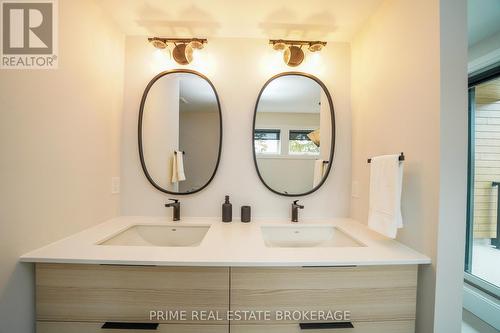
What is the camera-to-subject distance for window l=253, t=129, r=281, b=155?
1624mm

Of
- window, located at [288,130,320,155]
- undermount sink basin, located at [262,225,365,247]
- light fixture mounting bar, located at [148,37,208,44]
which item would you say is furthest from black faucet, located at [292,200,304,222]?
light fixture mounting bar, located at [148,37,208,44]

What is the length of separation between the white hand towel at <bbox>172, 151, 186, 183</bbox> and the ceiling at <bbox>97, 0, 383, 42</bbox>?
3.04 ft

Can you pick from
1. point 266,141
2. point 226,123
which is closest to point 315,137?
point 266,141

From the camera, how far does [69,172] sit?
1138 mm

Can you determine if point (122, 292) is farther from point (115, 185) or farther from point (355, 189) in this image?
point (355, 189)

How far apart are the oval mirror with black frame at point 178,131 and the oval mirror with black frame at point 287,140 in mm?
352

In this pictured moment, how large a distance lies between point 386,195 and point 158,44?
1810 millimetres

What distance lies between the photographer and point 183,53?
5.17ft

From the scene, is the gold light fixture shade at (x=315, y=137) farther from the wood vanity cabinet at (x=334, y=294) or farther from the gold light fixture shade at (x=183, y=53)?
the gold light fixture shade at (x=183, y=53)

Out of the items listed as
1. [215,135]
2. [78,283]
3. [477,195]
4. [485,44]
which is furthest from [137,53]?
[477,195]

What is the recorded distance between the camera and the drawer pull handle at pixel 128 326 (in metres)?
0.93

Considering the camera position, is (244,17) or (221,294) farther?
(244,17)

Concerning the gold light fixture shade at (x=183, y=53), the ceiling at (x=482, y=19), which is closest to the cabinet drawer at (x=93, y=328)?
the gold light fixture shade at (x=183, y=53)

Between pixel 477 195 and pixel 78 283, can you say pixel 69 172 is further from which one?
pixel 477 195
